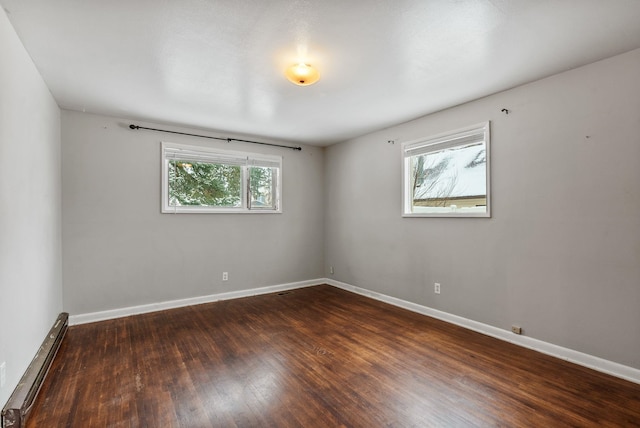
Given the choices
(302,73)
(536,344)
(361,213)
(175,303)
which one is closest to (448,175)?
(361,213)

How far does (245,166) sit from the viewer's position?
4797 millimetres

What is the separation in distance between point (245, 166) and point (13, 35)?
293 cm

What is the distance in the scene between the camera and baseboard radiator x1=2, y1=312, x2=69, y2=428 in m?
1.73

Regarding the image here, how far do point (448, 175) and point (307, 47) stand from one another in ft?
7.56

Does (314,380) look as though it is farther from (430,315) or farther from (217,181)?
(217,181)

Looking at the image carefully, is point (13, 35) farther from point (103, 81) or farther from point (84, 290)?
point (84, 290)

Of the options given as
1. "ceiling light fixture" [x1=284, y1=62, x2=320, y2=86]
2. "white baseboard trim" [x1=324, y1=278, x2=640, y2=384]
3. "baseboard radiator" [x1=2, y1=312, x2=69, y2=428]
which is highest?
"ceiling light fixture" [x1=284, y1=62, x2=320, y2=86]

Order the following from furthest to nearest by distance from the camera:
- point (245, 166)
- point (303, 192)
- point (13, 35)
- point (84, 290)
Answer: point (303, 192)
point (245, 166)
point (84, 290)
point (13, 35)

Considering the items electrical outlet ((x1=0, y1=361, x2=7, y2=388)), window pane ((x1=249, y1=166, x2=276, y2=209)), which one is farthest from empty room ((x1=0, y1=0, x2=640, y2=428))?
window pane ((x1=249, y1=166, x2=276, y2=209))

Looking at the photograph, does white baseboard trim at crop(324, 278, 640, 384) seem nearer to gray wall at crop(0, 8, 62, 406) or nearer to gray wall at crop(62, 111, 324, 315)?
gray wall at crop(62, 111, 324, 315)

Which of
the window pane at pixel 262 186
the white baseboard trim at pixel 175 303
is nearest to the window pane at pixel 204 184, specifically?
the window pane at pixel 262 186

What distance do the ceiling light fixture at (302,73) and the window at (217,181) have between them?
93.5 inches

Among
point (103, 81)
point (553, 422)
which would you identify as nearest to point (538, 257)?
point (553, 422)

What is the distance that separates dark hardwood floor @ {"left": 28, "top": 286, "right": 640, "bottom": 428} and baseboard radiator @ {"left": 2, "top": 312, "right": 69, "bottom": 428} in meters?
0.08
